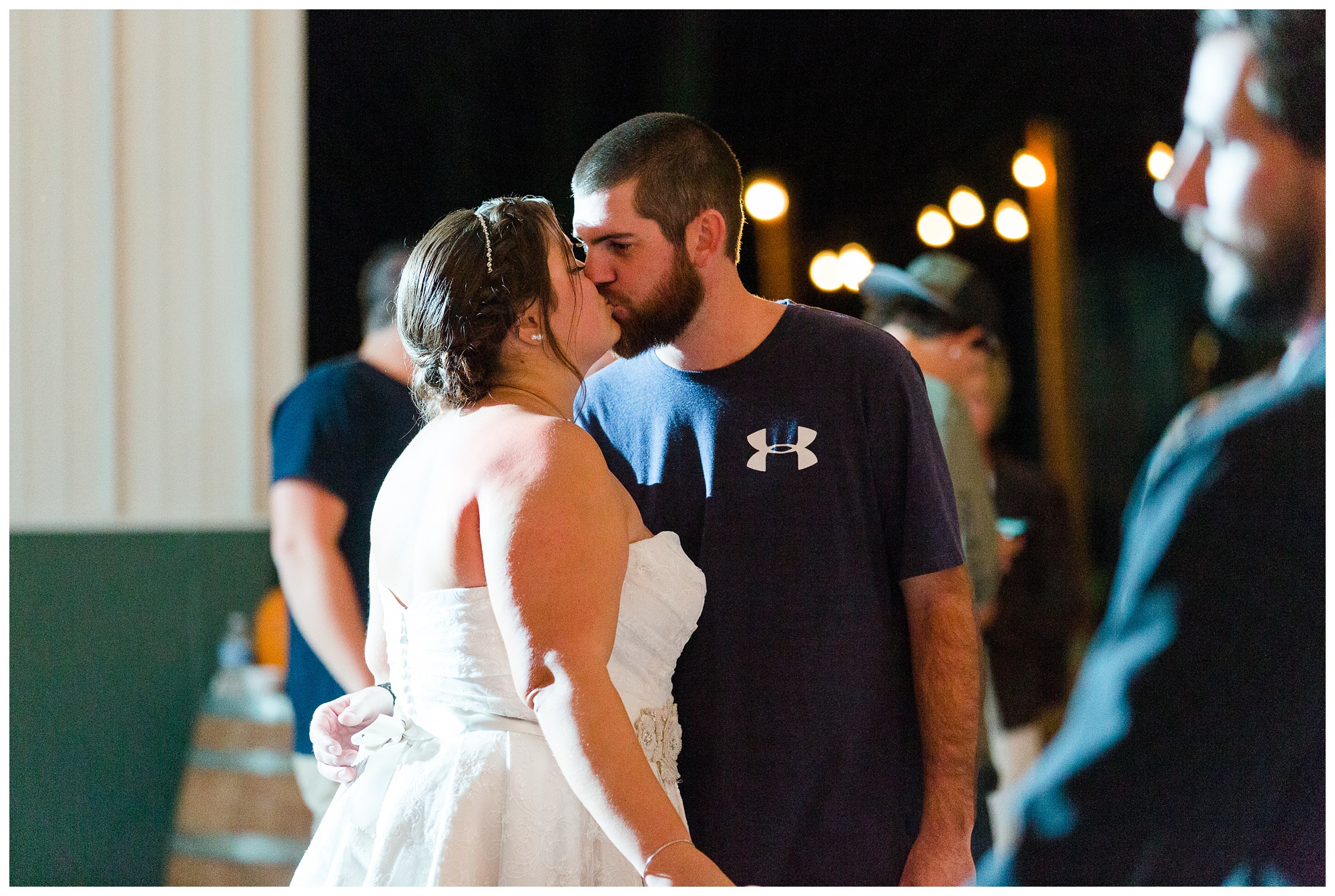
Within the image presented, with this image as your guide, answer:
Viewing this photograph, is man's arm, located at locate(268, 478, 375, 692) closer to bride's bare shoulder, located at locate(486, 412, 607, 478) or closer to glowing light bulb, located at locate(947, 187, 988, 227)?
bride's bare shoulder, located at locate(486, 412, 607, 478)

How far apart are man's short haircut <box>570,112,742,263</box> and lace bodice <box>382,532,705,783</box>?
1.48 feet

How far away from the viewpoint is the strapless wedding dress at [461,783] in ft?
3.64

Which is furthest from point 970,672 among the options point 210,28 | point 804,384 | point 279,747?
point 210,28

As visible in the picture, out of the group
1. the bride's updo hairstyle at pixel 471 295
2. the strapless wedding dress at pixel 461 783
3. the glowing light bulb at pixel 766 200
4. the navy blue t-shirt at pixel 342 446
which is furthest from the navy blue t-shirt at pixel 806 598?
the glowing light bulb at pixel 766 200

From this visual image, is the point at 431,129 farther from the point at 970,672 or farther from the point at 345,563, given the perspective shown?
the point at 970,672

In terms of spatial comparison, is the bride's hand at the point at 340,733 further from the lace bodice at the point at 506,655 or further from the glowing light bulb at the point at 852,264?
the glowing light bulb at the point at 852,264

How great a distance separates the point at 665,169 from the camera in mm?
1435

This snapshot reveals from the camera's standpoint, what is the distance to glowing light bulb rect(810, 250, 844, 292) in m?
3.98

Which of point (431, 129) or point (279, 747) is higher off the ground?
point (431, 129)

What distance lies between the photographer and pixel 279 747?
8.39ft

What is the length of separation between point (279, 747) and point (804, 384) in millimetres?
1784

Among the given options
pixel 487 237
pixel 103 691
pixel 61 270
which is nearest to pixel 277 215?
pixel 61 270

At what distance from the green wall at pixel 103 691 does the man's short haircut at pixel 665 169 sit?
80.3 inches

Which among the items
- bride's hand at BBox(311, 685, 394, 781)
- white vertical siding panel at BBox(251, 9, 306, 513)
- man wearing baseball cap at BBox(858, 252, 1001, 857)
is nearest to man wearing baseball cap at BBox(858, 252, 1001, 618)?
man wearing baseball cap at BBox(858, 252, 1001, 857)
